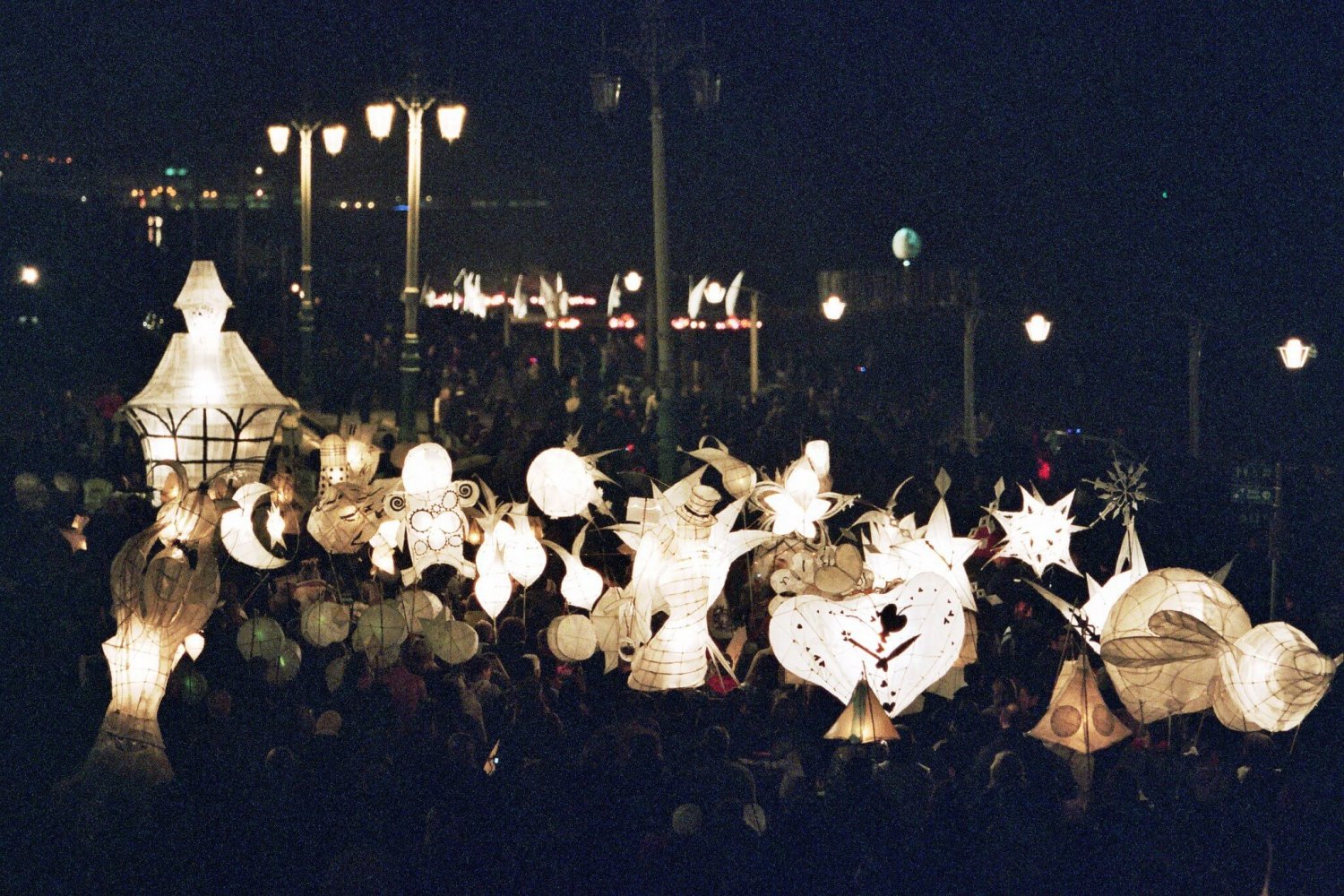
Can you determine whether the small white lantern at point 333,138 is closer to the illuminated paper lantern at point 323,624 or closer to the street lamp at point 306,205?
the street lamp at point 306,205

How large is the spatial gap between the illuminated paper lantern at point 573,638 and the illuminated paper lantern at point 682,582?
0.95 feet

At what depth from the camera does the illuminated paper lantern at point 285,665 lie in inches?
368

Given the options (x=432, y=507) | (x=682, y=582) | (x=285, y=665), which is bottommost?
(x=285, y=665)

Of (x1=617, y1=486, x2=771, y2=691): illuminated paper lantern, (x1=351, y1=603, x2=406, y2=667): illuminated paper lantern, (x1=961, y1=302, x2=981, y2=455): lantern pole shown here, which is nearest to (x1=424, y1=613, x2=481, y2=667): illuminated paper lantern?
(x1=351, y1=603, x2=406, y2=667): illuminated paper lantern

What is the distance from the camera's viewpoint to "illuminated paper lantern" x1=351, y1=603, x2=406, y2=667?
10.1 meters

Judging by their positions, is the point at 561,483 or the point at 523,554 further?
the point at 561,483

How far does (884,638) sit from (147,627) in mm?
3668

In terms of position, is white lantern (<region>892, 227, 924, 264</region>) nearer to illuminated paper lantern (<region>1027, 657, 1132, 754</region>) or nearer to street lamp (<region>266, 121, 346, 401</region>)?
street lamp (<region>266, 121, 346, 401</region>)

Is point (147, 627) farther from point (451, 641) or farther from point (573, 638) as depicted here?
point (573, 638)

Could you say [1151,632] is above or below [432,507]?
below

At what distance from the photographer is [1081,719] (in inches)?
353

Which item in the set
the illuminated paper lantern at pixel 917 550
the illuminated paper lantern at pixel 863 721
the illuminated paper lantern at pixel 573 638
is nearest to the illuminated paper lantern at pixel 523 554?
the illuminated paper lantern at pixel 573 638

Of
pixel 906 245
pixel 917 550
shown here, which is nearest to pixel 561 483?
pixel 917 550

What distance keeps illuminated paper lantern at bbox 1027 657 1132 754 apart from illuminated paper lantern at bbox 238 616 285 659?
391 cm
